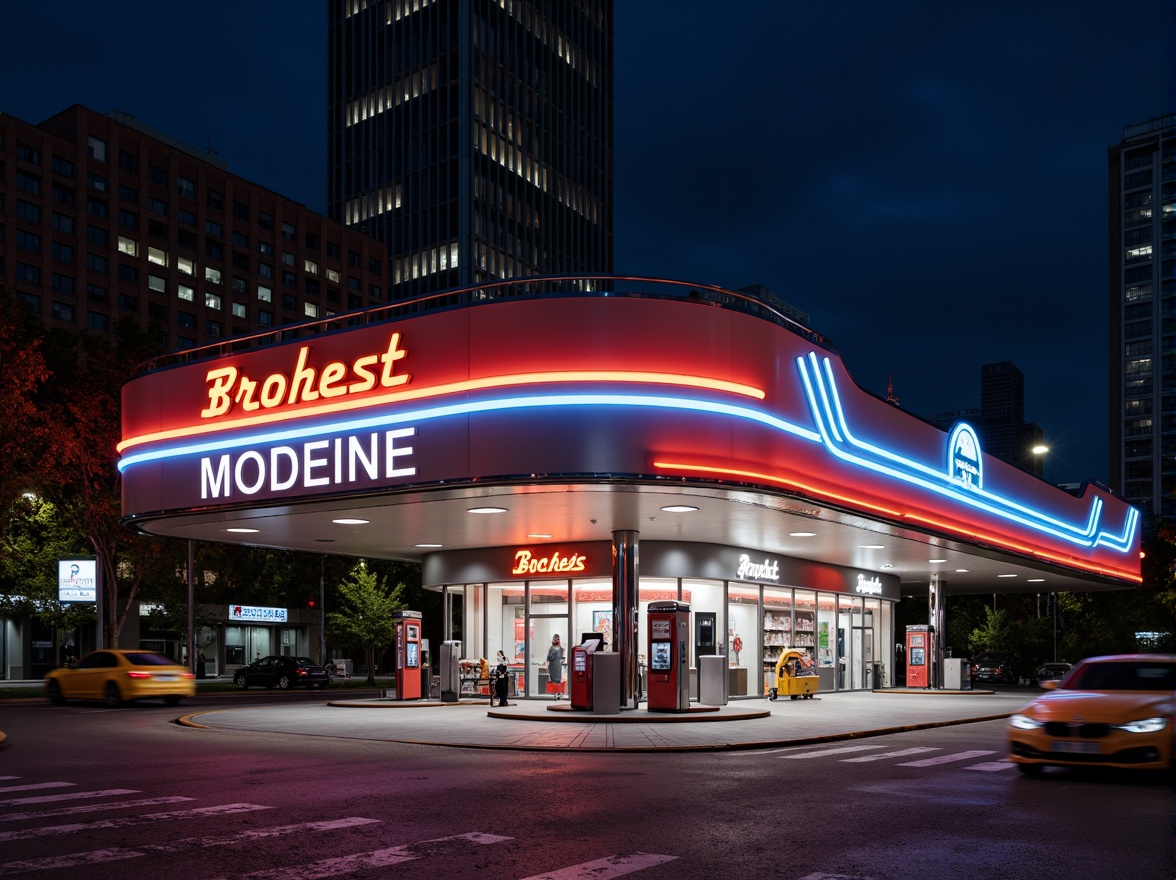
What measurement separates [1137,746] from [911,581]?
40.0 metres

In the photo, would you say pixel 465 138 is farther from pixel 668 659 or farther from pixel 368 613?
pixel 668 659

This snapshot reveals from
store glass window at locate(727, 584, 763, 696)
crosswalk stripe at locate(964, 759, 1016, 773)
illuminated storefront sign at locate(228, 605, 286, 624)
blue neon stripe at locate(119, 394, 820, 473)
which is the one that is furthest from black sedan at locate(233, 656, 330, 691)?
crosswalk stripe at locate(964, 759, 1016, 773)

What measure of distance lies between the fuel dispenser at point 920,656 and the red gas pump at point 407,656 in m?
19.6

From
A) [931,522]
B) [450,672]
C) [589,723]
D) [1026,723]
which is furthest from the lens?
[931,522]

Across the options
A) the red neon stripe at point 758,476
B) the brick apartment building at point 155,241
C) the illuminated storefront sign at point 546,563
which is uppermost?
the brick apartment building at point 155,241

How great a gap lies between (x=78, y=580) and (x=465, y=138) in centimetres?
8025

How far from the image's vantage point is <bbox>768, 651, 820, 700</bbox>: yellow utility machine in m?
33.6

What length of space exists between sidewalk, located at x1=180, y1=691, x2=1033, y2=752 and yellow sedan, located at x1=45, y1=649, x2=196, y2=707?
3.24m

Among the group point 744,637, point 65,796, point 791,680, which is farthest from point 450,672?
point 65,796

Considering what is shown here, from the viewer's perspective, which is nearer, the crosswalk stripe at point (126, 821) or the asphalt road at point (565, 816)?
the asphalt road at point (565, 816)

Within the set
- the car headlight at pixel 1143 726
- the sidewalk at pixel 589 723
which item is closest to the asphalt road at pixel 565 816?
the car headlight at pixel 1143 726

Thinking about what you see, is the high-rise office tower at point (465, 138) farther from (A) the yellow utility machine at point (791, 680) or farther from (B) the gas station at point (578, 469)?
(A) the yellow utility machine at point (791, 680)

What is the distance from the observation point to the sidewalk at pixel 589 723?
19391mm

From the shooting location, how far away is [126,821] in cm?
1055
